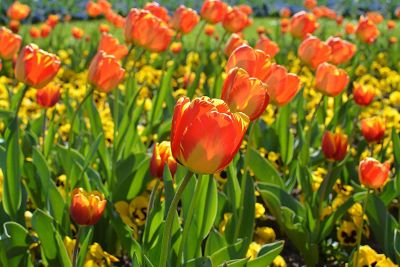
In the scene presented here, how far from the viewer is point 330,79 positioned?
8.29 feet

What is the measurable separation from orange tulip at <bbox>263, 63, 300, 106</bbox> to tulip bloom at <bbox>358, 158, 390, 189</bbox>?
31cm

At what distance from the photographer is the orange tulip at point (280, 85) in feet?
6.79

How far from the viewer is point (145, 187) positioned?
253cm

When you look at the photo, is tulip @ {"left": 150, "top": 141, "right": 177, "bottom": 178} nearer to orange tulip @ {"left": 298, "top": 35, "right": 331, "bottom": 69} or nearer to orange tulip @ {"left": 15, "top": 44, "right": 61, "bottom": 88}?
orange tulip @ {"left": 15, "top": 44, "right": 61, "bottom": 88}

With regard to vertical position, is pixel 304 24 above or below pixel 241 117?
below

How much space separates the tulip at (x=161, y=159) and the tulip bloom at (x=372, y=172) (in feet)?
1.66

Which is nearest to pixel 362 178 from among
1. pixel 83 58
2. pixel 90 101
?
pixel 90 101

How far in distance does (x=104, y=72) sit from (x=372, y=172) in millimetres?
884

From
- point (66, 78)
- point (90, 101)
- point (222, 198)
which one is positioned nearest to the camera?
point (222, 198)

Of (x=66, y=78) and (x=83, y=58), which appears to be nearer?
(x=66, y=78)

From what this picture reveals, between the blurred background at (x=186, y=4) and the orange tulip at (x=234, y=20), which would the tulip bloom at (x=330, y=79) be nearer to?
the orange tulip at (x=234, y=20)

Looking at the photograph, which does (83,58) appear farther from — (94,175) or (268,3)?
(268,3)

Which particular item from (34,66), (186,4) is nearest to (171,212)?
(34,66)

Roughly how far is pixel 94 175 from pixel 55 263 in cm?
50
